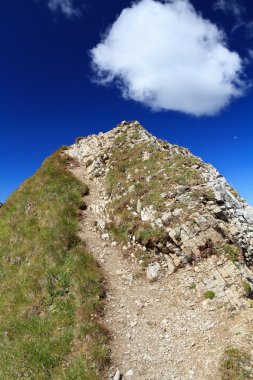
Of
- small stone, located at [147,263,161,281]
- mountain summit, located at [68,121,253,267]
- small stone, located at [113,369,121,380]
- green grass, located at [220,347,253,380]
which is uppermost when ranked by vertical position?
mountain summit, located at [68,121,253,267]

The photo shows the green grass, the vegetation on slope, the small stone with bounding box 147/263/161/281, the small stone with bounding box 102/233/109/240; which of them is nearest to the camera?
the green grass

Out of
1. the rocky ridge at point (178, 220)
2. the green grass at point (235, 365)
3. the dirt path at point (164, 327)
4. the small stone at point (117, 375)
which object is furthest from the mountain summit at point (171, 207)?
the small stone at point (117, 375)

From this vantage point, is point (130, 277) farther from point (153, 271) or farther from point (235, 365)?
point (235, 365)

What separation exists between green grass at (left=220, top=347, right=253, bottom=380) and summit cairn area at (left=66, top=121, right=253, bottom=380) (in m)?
0.29

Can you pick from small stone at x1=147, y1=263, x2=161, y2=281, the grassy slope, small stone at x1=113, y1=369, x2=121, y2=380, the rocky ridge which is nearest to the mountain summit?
the rocky ridge

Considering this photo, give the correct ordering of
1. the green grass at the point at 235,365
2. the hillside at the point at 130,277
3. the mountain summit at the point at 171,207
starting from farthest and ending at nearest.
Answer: the mountain summit at the point at 171,207
the hillside at the point at 130,277
the green grass at the point at 235,365

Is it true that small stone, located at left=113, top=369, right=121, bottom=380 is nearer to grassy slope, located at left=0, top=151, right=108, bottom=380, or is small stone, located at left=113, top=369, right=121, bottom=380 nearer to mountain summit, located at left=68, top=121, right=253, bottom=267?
grassy slope, located at left=0, top=151, right=108, bottom=380

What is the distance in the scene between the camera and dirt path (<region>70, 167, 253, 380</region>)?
14438 mm

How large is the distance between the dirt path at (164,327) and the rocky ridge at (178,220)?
3.05ft

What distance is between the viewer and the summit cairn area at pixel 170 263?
15164 millimetres

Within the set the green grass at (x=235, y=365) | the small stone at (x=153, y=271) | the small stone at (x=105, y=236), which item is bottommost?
the green grass at (x=235, y=365)

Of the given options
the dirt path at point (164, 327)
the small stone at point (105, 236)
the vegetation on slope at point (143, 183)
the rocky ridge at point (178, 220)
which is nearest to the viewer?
the dirt path at point (164, 327)

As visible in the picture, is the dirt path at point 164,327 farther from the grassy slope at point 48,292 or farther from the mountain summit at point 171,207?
the mountain summit at point 171,207

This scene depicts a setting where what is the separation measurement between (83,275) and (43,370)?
5981 mm
